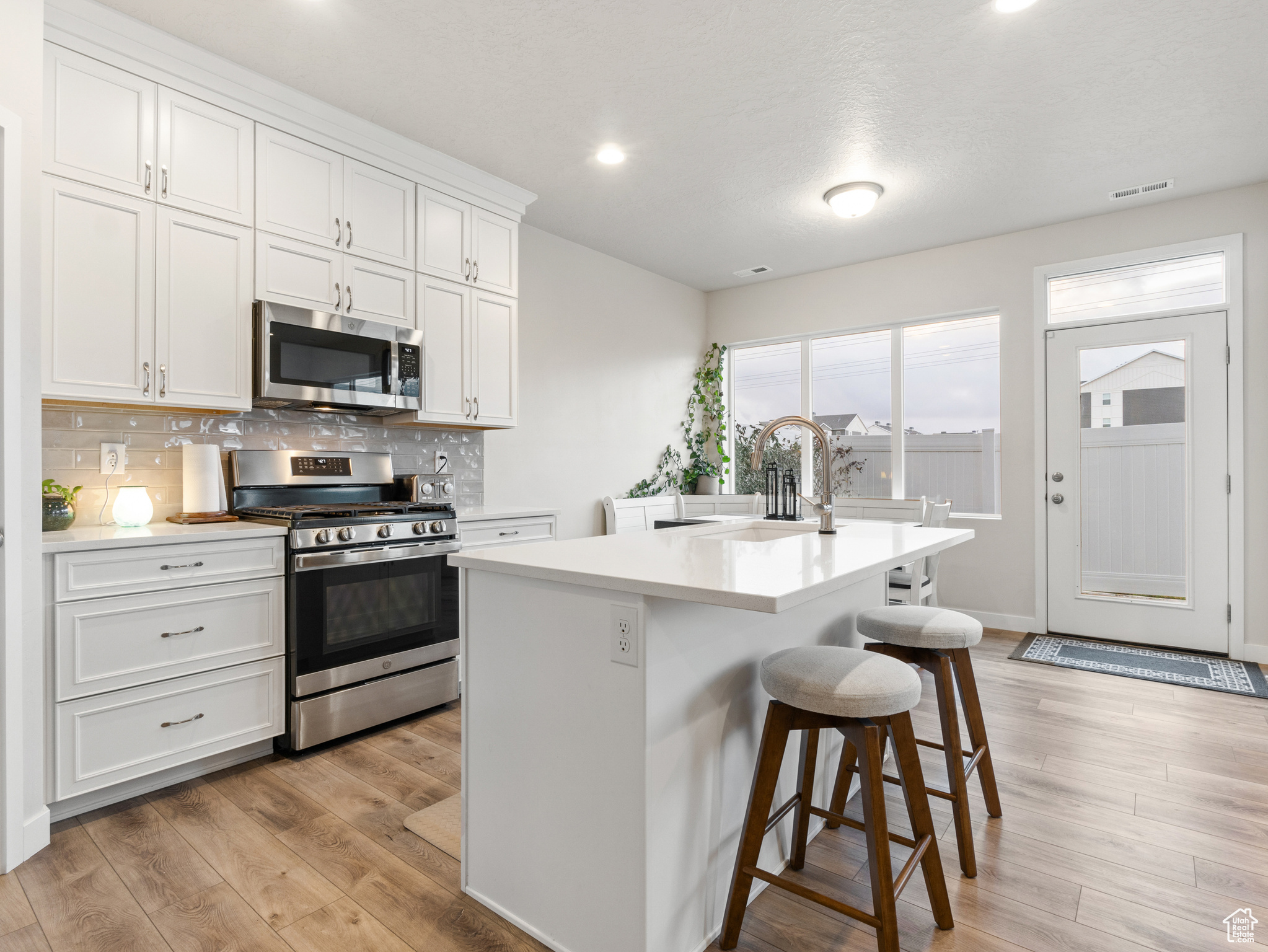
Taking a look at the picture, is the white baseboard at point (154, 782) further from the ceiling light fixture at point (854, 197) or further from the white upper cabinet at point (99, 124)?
the ceiling light fixture at point (854, 197)

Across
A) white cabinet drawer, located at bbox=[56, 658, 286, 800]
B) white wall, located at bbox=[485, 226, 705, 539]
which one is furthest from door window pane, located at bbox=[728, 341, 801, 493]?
white cabinet drawer, located at bbox=[56, 658, 286, 800]

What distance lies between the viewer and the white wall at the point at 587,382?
14.5 feet

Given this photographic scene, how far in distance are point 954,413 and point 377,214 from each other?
3.96 meters

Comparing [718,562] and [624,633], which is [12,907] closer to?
[624,633]

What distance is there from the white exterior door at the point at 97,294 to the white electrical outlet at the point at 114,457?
1.02ft

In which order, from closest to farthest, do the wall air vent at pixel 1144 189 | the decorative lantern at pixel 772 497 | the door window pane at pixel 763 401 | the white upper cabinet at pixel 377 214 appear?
the white upper cabinet at pixel 377 214
the decorative lantern at pixel 772 497
the wall air vent at pixel 1144 189
the door window pane at pixel 763 401

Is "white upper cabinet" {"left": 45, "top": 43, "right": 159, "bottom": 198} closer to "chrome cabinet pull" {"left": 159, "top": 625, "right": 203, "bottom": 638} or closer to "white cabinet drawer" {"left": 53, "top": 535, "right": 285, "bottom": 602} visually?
"white cabinet drawer" {"left": 53, "top": 535, "right": 285, "bottom": 602}

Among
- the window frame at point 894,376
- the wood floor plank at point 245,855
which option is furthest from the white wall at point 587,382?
the wood floor plank at point 245,855

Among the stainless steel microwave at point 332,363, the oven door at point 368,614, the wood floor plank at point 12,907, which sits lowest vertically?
the wood floor plank at point 12,907

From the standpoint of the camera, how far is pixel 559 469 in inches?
184

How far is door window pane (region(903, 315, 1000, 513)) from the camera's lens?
4.71 m

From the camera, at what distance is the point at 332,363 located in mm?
2959

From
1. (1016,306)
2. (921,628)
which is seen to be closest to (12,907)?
(921,628)

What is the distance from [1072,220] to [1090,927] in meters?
4.16
